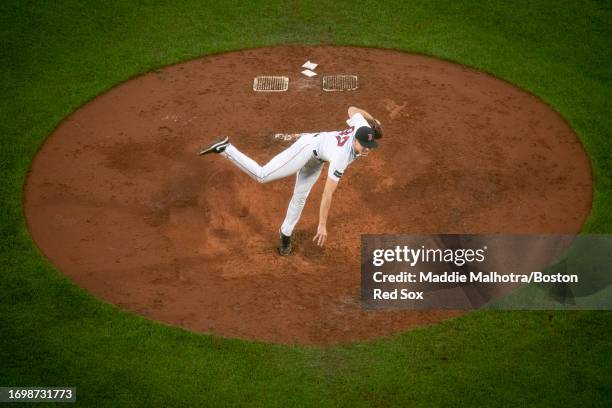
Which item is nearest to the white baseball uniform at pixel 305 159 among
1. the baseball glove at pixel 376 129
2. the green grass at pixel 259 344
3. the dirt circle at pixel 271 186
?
the baseball glove at pixel 376 129

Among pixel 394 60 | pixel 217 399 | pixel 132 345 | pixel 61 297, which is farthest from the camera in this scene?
pixel 394 60

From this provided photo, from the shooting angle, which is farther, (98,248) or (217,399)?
(98,248)

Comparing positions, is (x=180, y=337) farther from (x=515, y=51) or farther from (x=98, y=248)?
(x=515, y=51)

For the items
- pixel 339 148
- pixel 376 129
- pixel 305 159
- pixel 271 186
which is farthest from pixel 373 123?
pixel 271 186

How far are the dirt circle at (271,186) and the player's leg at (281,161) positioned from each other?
129 cm

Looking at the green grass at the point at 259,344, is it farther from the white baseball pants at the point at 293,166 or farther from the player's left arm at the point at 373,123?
the player's left arm at the point at 373,123

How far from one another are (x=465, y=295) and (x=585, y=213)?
8.73 ft

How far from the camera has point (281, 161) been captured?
35.8ft

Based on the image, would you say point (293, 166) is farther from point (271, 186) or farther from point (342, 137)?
point (271, 186)

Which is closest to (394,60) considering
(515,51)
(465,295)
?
(515,51)

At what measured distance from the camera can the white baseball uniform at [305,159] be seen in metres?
10.3

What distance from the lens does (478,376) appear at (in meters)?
9.68

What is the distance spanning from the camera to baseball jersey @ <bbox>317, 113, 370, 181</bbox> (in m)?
10.2

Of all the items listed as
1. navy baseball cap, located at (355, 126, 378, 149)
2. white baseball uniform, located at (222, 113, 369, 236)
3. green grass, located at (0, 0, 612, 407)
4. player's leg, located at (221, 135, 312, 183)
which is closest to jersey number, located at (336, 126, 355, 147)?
white baseball uniform, located at (222, 113, 369, 236)
